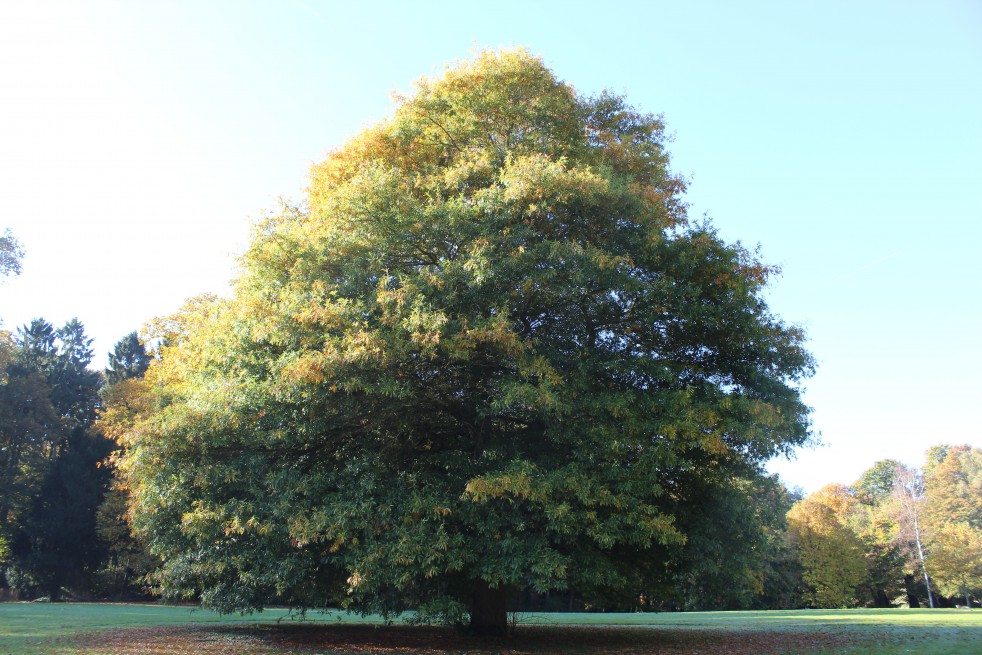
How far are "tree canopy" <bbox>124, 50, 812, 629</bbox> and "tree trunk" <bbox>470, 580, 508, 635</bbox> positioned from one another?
0.08m

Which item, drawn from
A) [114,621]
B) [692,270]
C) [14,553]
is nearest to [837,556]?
[692,270]

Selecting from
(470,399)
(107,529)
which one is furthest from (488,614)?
(107,529)

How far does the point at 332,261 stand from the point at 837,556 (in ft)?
151

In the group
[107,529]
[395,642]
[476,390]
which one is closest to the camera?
[476,390]

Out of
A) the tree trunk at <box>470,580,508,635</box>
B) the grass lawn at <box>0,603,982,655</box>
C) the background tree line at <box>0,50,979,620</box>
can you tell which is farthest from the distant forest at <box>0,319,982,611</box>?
the background tree line at <box>0,50,979,620</box>

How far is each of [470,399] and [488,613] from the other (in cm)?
533

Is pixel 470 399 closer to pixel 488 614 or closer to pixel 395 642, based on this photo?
pixel 488 614

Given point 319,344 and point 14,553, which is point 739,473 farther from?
point 14,553

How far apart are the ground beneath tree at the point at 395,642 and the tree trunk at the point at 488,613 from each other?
0.38 meters

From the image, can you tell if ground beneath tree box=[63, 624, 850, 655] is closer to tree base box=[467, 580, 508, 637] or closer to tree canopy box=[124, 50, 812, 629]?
tree base box=[467, 580, 508, 637]

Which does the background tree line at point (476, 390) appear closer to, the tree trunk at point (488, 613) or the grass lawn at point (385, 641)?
the tree trunk at point (488, 613)

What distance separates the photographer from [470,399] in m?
12.8

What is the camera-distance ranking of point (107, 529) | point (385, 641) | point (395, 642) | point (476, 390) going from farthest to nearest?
1. point (107, 529)
2. point (385, 641)
3. point (395, 642)
4. point (476, 390)

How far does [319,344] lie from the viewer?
38.2ft
